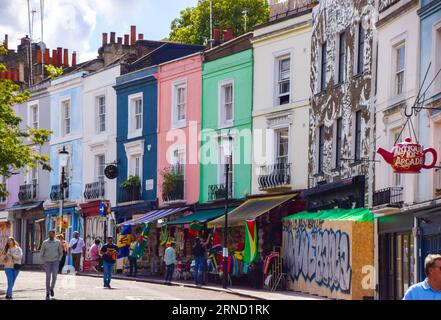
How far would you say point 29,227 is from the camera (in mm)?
65000

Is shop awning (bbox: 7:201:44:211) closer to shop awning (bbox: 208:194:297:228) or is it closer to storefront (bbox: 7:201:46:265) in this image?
storefront (bbox: 7:201:46:265)

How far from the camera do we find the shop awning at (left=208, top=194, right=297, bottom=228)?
40469 millimetres

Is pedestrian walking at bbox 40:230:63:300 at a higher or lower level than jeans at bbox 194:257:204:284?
higher

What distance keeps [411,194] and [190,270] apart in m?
15.5

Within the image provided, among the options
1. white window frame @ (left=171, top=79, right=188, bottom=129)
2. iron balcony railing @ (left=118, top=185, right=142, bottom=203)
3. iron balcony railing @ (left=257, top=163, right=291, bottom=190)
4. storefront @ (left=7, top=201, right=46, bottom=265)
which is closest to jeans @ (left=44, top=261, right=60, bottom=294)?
iron balcony railing @ (left=257, top=163, right=291, bottom=190)

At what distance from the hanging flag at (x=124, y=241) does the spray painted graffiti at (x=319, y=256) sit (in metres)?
11.4

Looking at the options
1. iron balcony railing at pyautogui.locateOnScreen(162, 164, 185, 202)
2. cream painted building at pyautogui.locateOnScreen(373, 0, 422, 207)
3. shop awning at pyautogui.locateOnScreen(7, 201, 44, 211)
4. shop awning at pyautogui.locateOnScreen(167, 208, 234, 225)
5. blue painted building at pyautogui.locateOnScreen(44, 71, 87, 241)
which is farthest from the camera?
shop awning at pyautogui.locateOnScreen(7, 201, 44, 211)

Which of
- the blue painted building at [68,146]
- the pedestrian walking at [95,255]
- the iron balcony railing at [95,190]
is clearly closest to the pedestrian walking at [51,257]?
the pedestrian walking at [95,255]

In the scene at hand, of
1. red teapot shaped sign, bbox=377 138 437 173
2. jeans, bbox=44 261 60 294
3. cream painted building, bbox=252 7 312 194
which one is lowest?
jeans, bbox=44 261 60 294

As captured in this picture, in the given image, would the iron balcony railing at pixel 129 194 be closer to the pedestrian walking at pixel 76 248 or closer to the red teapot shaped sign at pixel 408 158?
the pedestrian walking at pixel 76 248

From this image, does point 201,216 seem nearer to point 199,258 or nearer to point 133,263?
point 133,263

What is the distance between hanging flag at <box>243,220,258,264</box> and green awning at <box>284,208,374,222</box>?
1364mm

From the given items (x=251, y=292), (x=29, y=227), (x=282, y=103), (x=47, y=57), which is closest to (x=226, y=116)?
(x=282, y=103)

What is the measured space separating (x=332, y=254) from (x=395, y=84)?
225 inches
